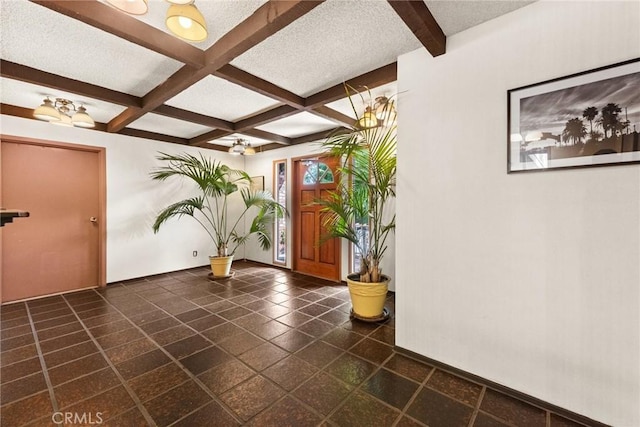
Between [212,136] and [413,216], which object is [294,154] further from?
[413,216]

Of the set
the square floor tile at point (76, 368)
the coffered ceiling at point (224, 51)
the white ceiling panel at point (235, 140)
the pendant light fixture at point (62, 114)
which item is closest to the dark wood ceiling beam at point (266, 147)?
the white ceiling panel at point (235, 140)

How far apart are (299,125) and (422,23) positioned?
2.55 meters

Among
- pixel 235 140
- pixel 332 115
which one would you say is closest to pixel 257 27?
pixel 332 115

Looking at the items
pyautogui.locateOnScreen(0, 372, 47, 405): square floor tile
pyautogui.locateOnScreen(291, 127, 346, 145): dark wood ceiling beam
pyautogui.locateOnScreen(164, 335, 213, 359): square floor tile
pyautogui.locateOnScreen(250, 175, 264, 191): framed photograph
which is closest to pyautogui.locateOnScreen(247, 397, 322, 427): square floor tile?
pyautogui.locateOnScreen(164, 335, 213, 359): square floor tile

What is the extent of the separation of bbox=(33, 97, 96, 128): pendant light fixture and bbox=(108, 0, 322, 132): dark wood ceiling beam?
904 millimetres

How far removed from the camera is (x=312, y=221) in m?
4.49

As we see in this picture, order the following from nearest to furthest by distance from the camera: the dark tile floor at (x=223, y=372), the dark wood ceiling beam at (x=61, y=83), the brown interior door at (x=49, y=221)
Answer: the dark tile floor at (x=223, y=372) < the dark wood ceiling beam at (x=61, y=83) < the brown interior door at (x=49, y=221)

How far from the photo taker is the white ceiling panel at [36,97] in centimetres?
262

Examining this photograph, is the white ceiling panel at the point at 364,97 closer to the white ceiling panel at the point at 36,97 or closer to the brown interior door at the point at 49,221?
the white ceiling panel at the point at 36,97

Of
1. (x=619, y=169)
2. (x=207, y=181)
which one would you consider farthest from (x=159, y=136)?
(x=619, y=169)

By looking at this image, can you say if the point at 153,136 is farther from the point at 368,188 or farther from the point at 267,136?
the point at 368,188

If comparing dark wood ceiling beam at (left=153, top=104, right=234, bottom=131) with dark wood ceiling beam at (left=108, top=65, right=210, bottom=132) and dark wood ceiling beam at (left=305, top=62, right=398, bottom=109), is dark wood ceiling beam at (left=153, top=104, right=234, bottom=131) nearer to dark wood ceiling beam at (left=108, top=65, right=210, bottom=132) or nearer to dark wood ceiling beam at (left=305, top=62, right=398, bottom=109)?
dark wood ceiling beam at (left=108, top=65, right=210, bottom=132)

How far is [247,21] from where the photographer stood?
167 centimetres

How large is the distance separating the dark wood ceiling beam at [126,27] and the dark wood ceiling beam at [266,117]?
3.99ft
